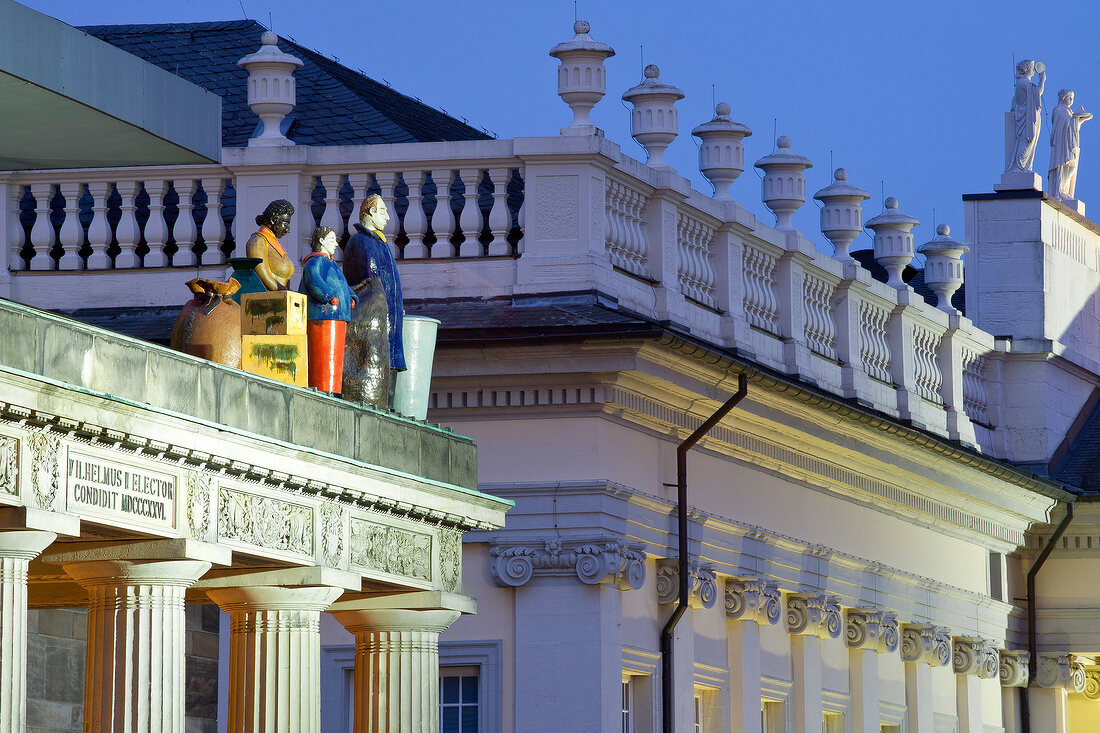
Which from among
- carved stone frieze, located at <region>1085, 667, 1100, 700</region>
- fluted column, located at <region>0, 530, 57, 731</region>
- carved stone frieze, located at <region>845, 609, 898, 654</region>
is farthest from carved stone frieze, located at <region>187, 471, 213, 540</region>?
carved stone frieze, located at <region>1085, 667, 1100, 700</region>

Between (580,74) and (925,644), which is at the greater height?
(580,74)

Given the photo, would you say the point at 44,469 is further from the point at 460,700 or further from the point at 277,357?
the point at 460,700

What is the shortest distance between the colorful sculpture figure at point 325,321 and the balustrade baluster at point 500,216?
831 cm

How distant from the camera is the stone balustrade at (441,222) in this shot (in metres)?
30.1

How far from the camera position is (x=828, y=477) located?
35812 mm

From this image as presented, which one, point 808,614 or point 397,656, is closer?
point 397,656

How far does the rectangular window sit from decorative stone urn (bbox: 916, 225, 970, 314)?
14.1m

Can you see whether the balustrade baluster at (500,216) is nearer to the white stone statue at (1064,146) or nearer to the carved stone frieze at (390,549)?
the carved stone frieze at (390,549)

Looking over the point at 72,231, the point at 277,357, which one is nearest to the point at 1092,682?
the point at 72,231

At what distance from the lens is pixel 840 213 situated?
37938mm

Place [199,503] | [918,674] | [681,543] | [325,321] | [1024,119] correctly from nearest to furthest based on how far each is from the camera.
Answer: [199,503]
[325,321]
[681,543]
[918,674]
[1024,119]

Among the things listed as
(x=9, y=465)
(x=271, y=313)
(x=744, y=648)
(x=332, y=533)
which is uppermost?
(x=271, y=313)

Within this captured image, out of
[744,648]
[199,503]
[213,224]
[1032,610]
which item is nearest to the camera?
[199,503]

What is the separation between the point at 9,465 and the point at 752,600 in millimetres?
16181
